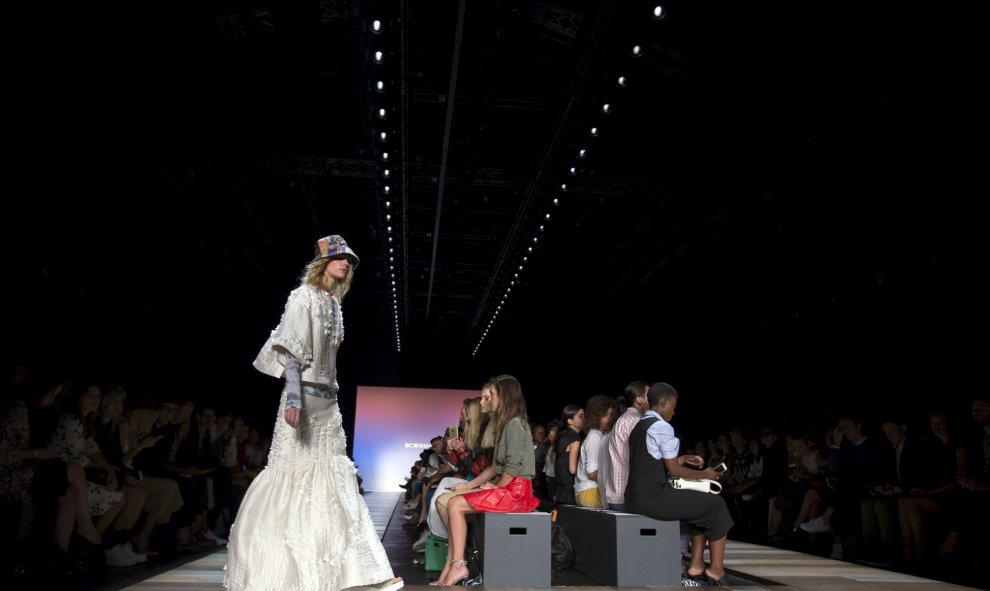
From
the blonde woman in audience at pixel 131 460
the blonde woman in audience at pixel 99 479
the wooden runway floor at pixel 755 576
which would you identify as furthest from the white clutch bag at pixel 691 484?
the blonde woman in audience at pixel 131 460

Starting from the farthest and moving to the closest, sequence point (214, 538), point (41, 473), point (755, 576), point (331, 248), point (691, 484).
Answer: point (214, 538) → point (755, 576) → point (41, 473) → point (691, 484) → point (331, 248)

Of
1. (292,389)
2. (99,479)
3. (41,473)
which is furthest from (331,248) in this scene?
(99,479)

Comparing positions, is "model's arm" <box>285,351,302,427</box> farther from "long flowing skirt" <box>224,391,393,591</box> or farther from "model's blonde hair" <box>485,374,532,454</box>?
"model's blonde hair" <box>485,374,532,454</box>

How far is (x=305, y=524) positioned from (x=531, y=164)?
232 inches

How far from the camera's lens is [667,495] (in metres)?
3.84

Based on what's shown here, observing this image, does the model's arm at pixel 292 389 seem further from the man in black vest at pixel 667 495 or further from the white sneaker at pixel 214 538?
the white sneaker at pixel 214 538

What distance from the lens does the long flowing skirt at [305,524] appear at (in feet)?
7.90

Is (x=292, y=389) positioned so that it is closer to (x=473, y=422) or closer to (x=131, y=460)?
(x=473, y=422)

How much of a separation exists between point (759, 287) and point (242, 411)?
24.2 feet

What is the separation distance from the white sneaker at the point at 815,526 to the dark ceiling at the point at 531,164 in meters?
1.60

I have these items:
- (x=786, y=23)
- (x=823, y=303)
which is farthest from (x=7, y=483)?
(x=823, y=303)

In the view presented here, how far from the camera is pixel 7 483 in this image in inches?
151

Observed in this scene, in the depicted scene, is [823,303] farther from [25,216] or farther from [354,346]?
[354,346]

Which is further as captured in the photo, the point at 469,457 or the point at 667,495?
the point at 469,457
